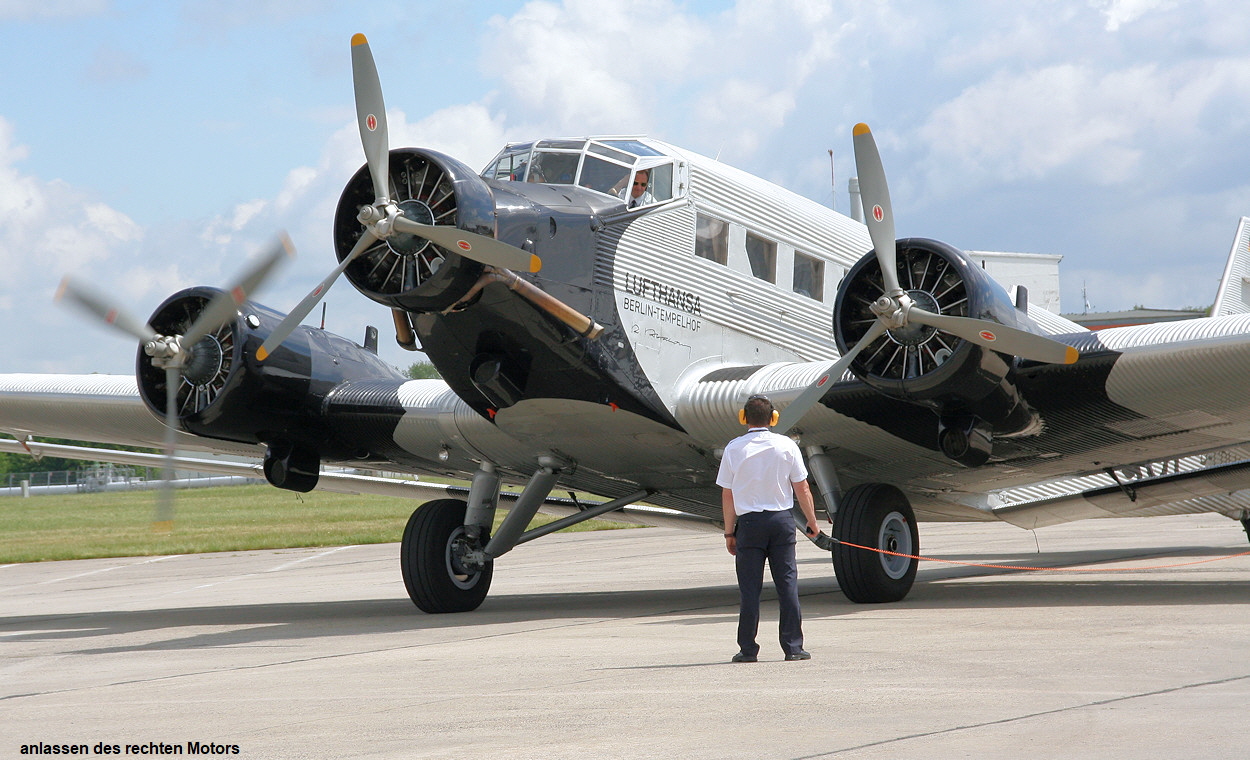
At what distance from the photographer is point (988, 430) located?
36.4 feet

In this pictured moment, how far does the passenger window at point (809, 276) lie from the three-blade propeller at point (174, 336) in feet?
17.4

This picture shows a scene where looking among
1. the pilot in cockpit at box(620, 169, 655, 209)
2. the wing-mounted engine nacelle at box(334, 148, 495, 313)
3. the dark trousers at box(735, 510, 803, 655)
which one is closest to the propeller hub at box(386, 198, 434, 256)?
the wing-mounted engine nacelle at box(334, 148, 495, 313)

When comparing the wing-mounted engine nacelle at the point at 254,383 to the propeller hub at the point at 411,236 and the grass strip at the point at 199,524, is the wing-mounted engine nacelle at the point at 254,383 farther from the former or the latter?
the grass strip at the point at 199,524

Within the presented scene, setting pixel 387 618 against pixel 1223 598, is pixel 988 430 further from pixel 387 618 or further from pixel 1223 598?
pixel 387 618

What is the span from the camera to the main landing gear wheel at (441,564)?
1262cm

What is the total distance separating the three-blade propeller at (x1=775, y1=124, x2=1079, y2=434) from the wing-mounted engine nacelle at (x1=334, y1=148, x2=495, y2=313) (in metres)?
3.07

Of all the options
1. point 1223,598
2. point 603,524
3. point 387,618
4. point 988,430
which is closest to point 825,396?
point 988,430

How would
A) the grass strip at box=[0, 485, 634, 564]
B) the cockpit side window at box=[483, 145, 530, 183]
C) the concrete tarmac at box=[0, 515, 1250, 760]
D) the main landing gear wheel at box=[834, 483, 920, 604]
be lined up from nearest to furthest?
the concrete tarmac at box=[0, 515, 1250, 760] < the main landing gear wheel at box=[834, 483, 920, 604] < the cockpit side window at box=[483, 145, 530, 183] < the grass strip at box=[0, 485, 634, 564]

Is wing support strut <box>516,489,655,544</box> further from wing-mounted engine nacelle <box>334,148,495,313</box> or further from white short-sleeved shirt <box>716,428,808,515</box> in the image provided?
white short-sleeved shirt <box>716,428,808,515</box>

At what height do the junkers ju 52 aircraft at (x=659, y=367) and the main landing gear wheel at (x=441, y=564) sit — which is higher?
the junkers ju 52 aircraft at (x=659, y=367)

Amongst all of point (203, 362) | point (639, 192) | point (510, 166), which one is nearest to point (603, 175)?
point (639, 192)

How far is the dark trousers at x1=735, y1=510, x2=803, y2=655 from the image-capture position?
750 centimetres

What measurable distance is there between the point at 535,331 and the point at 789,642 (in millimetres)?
4150

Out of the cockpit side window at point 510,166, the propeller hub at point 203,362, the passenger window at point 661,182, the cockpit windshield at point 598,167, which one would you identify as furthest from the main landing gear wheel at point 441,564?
the passenger window at point 661,182
